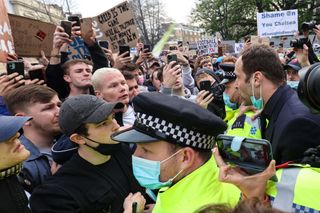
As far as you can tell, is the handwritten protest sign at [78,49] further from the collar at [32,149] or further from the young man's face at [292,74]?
the young man's face at [292,74]

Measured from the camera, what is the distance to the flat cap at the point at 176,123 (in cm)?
171

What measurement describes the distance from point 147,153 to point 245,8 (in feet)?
123

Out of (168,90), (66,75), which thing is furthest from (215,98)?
(66,75)

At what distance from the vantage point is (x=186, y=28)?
4816 centimetres

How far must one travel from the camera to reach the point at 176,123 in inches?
67.8

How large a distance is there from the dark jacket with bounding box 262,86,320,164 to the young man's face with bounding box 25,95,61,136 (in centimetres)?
177

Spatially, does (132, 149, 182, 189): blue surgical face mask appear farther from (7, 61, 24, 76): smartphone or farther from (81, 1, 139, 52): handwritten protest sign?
(81, 1, 139, 52): handwritten protest sign

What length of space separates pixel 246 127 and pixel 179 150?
5.74 ft

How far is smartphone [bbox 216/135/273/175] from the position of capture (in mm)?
1371

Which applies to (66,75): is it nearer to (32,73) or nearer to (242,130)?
(32,73)

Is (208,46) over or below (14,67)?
below

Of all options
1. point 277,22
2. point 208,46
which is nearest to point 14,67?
point 208,46

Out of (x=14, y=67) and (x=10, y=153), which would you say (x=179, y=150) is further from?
(x=14, y=67)

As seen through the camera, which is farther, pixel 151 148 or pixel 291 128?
Answer: pixel 291 128
